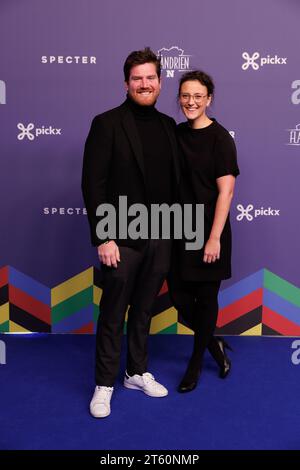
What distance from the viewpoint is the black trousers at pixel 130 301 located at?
225 cm

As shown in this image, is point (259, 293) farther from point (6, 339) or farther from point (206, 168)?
point (6, 339)

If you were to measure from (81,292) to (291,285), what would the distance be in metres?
1.18

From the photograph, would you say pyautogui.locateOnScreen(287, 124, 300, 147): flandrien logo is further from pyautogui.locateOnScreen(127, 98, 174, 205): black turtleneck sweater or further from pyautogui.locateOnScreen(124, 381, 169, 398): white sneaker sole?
pyautogui.locateOnScreen(124, 381, 169, 398): white sneaker sole

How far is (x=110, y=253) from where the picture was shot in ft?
7.15

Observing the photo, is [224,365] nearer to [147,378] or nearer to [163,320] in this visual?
[147,378]

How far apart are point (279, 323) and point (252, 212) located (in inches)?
26.1

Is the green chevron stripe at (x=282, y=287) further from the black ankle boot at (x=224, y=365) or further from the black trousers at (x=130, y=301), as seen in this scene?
the black trousers at (x=130, y=301)

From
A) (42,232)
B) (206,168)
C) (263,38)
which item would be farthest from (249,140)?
(42,232)

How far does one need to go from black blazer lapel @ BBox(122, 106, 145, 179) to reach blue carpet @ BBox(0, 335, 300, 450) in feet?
3.28

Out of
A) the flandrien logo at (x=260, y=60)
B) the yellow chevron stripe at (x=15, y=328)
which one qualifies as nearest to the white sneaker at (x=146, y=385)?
the yellow chevron stripe at (x=15, y=328)

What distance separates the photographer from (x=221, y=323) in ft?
10.4

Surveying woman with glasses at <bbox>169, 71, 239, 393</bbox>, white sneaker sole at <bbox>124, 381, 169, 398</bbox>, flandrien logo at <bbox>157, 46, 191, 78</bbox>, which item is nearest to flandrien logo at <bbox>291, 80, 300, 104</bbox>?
flandrien logo at <bbox>157, 46, 191, 78</bbox>

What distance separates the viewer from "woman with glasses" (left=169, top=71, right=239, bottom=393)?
89.4 inches

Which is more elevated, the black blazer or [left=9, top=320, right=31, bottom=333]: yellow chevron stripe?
the black blazer
